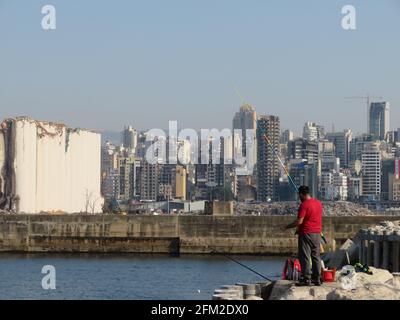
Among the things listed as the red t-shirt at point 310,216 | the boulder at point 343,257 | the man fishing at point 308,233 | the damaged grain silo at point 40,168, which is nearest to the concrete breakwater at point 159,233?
the boulder at point 343,257

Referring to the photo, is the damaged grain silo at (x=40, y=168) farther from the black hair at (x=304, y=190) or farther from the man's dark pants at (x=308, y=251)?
the black hair at (x=304, y=190)

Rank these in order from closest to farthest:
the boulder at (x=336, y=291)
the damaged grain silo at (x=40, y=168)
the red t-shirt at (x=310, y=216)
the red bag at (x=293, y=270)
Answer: the boulder at (x=336, y=291) → the red t-shirt at (x=310, y=216) → the red bag at (x=293, y=270) → the damaged grain silo at (x=40, y=168)

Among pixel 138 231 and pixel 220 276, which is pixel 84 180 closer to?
pixel 138 231

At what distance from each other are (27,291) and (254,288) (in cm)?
2167

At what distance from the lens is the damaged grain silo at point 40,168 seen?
392ft

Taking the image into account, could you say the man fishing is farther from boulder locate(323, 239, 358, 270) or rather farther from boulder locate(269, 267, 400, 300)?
boulder locate(323, 239, 358, 270)

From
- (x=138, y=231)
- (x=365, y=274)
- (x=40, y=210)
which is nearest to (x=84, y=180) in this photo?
(x=40, y=210)

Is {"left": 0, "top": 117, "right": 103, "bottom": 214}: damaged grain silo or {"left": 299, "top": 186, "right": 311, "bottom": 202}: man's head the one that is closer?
{"left": 299, "top": 186, "right": 311, "bottom": 202}: man's head

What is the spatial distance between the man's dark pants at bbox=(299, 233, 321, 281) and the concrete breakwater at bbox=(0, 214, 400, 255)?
160 feet

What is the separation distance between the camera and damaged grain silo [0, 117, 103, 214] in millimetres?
119375

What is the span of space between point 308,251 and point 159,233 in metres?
51.3

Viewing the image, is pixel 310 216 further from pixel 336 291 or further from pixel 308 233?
pixel 336 291

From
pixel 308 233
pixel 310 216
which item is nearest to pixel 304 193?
pixel 310 216

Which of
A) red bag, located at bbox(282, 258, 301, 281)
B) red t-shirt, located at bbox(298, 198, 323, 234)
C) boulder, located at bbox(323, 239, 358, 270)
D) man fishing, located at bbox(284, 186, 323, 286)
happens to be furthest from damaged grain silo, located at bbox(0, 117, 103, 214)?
red t-shirt, located at bbox(298, 198, 323, 234)
